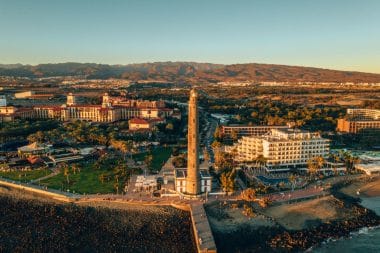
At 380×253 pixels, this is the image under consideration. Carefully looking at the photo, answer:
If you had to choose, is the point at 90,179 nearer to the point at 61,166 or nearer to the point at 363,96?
the point at 61,166

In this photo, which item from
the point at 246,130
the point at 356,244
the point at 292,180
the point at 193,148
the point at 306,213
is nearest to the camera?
the point at 356,244

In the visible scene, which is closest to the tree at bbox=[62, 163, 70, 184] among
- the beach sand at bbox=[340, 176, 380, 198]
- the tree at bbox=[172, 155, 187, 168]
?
the tree at bbox=[172, 155, 187, 168]

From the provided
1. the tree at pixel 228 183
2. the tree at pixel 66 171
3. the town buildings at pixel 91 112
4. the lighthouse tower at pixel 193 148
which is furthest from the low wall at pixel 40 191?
the town buildings at pixel 91 112

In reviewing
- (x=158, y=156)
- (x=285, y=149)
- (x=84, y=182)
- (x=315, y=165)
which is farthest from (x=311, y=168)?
(x=84, y=182)

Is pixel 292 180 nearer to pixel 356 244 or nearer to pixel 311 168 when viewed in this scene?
pixel 311 168

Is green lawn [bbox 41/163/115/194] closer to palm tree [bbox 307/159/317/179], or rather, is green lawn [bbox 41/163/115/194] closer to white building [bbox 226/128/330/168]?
white building [bbox 226/128/330/168]

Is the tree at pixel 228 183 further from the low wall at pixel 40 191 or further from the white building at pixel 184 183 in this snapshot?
the low wall at pixel 40 191

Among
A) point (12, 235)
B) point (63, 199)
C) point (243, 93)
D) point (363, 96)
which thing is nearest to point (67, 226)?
point (12, 235)
